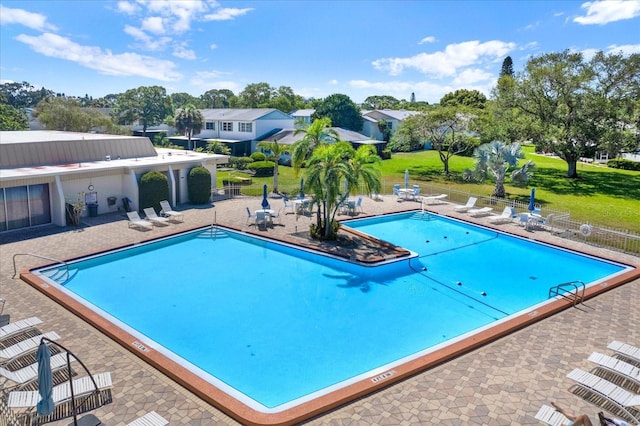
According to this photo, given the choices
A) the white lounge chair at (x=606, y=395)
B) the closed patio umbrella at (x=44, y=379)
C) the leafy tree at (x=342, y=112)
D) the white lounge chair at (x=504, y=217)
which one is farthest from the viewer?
the leafy tree at (x=342, y=112)

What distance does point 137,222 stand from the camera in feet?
70.8

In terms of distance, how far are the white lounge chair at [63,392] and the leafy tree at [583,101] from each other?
3760cm

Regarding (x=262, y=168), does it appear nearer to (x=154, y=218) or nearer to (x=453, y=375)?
(x=154, y=218)

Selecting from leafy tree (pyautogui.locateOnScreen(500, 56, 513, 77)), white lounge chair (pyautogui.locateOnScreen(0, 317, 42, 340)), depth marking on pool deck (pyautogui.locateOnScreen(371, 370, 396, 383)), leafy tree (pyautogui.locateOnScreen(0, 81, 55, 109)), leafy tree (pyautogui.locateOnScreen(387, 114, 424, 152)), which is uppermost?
leafy tree (pyautogui.locateOnScreen(500, 56, 513, 77))

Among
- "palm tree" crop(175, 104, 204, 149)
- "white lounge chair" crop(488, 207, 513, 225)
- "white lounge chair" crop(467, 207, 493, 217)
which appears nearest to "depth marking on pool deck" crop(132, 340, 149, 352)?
"white lounge chair" crop(488, 207, 513, 225)

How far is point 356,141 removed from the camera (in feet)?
171

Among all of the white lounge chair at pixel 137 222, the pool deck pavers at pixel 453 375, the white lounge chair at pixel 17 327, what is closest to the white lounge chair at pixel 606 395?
the pool deck pavers at pixel 453 375

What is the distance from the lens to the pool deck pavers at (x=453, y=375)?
27.3 ft

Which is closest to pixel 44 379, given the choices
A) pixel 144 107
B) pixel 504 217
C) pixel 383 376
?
pixel 383 376

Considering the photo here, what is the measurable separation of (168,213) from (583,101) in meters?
34.0

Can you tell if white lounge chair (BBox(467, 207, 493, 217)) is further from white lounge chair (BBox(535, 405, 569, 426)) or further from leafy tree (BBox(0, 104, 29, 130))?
leafy tree (BBox(0, 104, 29, 130))

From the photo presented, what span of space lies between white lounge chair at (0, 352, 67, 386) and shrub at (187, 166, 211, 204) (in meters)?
17.7

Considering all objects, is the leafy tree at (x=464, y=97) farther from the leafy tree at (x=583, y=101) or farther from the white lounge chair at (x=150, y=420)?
the white lounge chair at (x=150, y=420)

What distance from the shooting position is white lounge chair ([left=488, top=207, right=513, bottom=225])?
81.1 feet
